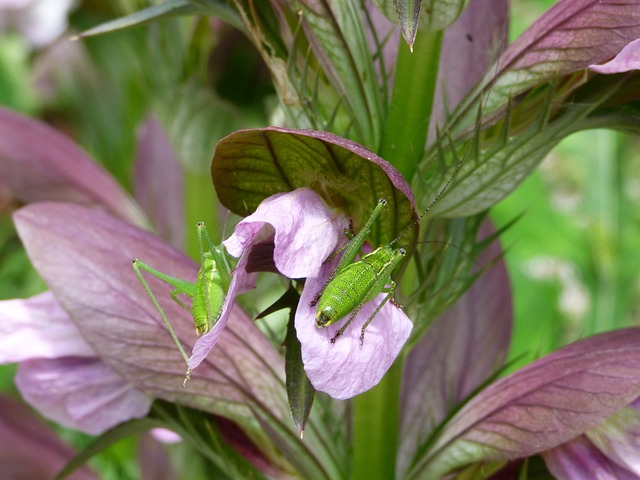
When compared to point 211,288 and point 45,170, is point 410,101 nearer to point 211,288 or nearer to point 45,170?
point 211,288

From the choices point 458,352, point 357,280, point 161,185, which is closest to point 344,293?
point 357,280

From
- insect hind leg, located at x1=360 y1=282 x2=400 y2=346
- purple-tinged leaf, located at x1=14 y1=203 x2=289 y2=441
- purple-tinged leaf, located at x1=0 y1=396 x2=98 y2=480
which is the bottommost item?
purple-tinged leaf, located at x1=0 y1=396 x2=98 y2=480

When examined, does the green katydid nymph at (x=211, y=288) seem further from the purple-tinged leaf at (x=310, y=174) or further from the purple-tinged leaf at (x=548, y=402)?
the purple-tinged leaf at (x=548, y=402)

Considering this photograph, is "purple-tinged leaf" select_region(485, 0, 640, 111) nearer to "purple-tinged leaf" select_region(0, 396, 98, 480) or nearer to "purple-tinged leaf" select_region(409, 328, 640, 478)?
"purple-tinged leaf" select_region(409, 328, 640, 478)

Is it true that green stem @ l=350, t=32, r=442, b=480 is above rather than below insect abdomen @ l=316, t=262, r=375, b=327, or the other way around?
above

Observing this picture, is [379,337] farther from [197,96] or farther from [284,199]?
[197,96]

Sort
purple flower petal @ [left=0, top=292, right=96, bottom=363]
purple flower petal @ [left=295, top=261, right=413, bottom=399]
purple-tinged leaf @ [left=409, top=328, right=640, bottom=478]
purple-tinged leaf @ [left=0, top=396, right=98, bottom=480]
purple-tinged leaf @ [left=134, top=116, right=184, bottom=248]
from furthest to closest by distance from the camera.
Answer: purple-tinged leaf @ [left=134, top=116, right=184, bottom=248] → purple-tinged leaf @ [left=0, top=396, right=98, bottom=480] → purple flower petal @ [left=0, top=292, right=96, bottom=363] → purple-tinged leaf @ [left=409, top=328, right=640, bottom=478] → purple flower petal @ [left=295, top=261, right=413, bottom=399]

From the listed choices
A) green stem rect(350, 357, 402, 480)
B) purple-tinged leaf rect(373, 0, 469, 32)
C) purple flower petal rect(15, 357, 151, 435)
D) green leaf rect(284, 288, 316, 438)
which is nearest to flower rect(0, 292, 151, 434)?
purple flower petal rect(15, 357, 151, 435)
